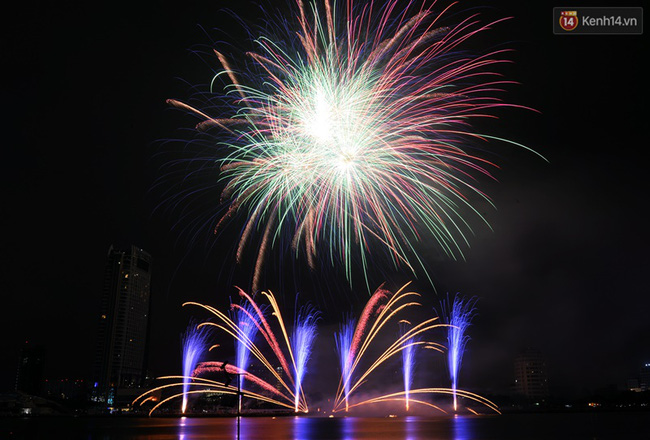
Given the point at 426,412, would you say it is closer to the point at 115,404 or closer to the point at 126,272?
the point at 115,404

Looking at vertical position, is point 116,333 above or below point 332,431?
above

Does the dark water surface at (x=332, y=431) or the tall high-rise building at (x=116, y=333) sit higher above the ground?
the tall high-rise building at (x=116, y=333)

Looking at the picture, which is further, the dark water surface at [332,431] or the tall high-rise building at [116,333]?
the tall high-rise building at [116,333]

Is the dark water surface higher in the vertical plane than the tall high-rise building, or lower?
lower

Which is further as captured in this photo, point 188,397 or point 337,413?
point 188,397

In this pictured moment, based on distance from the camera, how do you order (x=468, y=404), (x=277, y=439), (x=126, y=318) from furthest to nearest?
(x=126, y=318) → (x=468, y=404) → (x=277, y=439)

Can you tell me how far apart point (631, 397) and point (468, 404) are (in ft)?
203

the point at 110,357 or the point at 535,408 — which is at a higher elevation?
the point at 110,357

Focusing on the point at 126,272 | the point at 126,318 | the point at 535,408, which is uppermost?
the point at 126,272

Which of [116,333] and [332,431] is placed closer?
[332,431]

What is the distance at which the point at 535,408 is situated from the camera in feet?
619

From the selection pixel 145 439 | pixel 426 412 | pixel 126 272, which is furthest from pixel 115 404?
pixel 145 439

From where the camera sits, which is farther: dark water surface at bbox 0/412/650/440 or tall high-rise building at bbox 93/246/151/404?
tall high-rise building at bbox 93/246/151/404

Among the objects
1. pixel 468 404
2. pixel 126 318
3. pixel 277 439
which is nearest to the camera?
pixel 277 439
